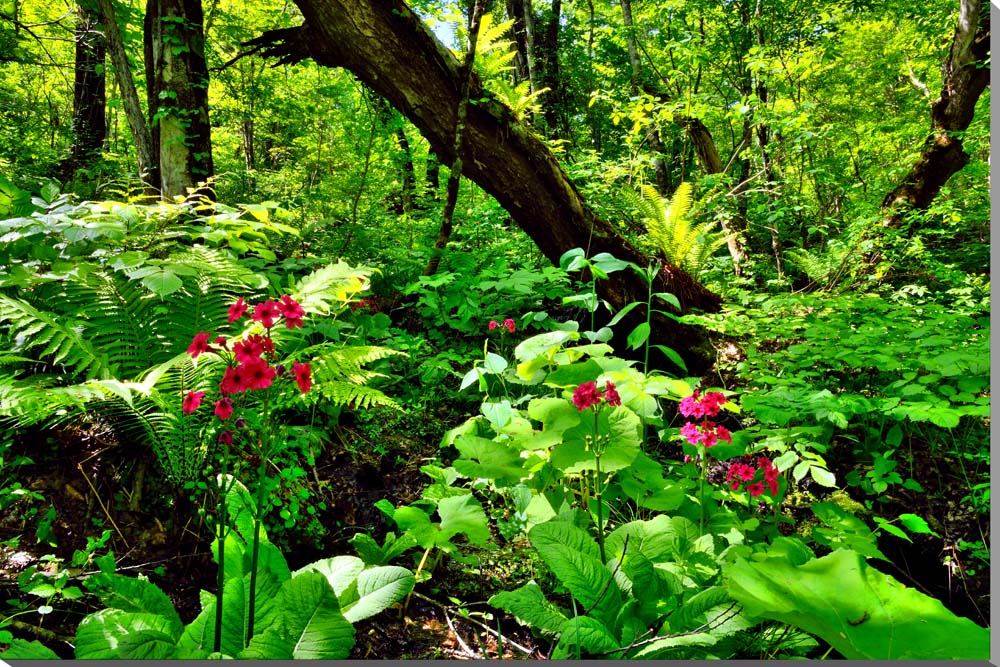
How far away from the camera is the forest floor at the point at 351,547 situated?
3.78 ft

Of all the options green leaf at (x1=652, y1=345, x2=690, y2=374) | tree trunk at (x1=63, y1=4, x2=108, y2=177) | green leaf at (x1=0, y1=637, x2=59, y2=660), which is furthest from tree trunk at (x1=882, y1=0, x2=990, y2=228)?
tree trunk at (x1=63, y1=4, x2=108, y2=177)

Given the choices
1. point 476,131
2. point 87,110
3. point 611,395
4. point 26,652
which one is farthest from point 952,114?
point 87,110

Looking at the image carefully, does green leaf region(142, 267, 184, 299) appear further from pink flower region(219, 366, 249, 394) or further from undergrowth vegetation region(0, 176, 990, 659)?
pink flower region(219, 366, 249, 394)

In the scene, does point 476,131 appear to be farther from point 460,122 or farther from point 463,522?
point 463,522

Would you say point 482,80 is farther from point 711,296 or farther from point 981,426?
point 981,426

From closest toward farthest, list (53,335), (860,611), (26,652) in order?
(860,611) → (26,652) → (53,335)

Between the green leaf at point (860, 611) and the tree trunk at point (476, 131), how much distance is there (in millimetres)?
2216

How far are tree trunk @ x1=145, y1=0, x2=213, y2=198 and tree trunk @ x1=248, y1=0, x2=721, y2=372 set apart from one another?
0.44 m

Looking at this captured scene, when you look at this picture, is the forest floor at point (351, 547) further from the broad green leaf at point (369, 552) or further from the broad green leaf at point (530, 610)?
the broad green leaf at point (530, 610)

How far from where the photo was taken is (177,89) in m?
2.72

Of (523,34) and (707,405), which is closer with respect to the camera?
(707,405)

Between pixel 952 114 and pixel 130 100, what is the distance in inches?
212

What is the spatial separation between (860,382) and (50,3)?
295 inches

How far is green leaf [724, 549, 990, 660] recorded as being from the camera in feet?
2.15
